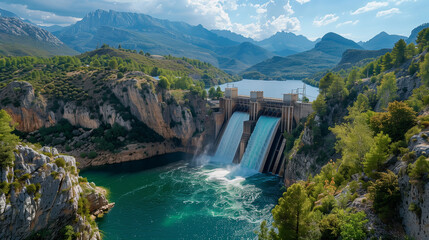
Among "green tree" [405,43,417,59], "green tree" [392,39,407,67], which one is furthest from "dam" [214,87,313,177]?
"green tree" [405,43,417,59]

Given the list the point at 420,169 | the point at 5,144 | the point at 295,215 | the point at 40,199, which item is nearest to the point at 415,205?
the point at 420,169

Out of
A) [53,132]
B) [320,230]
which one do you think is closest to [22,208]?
[320,230]

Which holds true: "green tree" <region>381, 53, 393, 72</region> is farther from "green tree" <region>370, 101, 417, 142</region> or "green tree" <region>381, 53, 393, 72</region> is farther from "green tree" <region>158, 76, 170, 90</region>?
"green tree" <region>158, 76, 170, 90</region>

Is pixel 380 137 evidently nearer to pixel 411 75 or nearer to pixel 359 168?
pixel 359 168

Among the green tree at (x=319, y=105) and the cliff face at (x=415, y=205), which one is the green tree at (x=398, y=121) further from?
the green tree at (x=319, y=105)

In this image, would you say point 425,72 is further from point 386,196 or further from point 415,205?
point 415,205

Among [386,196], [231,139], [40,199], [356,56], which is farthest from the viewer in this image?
[356,56]

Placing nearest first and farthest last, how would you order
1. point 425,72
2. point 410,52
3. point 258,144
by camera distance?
point 425,72 < point 410,52 < point 258,144

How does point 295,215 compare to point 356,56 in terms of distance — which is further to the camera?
point 356,56

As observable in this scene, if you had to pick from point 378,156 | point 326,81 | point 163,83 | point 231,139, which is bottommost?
point 231,139
